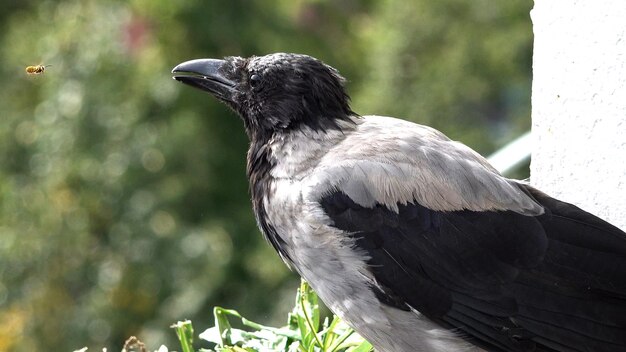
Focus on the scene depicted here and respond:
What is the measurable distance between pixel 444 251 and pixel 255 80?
775 mm

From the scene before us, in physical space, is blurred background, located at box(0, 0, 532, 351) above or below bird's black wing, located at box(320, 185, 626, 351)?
above

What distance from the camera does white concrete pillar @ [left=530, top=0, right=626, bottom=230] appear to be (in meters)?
2.60

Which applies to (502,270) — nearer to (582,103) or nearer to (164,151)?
(582,103)

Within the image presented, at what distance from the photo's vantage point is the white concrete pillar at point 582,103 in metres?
2.60

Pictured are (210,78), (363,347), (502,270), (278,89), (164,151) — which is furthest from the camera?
(164,151)

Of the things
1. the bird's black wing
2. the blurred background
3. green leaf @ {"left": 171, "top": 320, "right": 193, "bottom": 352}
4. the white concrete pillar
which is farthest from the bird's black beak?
the blurred background

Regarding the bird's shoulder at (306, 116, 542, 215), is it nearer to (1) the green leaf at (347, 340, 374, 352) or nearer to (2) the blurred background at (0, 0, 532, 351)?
(1) the green leaf at (347, 340, 374, 352)

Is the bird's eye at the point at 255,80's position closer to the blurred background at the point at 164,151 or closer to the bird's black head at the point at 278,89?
the bird's black head at the point at 278,89

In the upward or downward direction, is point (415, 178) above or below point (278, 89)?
below

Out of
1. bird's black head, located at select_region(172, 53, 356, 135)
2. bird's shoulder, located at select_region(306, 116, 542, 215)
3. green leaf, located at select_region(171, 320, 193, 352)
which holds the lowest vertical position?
green leaf, located at select_region(171, 320, 193, 352)

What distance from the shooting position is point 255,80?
2977 millimetres

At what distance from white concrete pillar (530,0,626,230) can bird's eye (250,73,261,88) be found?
0.74 m

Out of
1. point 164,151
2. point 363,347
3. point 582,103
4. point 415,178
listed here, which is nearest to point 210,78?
point 415,178

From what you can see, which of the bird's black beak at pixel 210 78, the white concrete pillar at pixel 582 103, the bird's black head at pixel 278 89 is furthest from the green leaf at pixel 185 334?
the white concrete pillar at pixel 582 103
